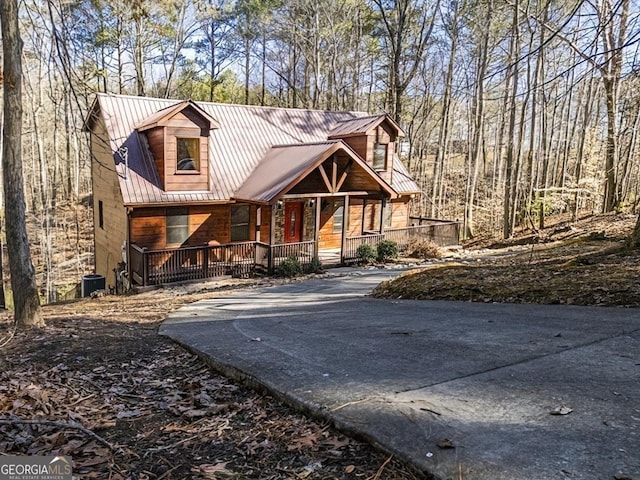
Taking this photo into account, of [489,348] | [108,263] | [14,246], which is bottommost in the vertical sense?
[108,263]

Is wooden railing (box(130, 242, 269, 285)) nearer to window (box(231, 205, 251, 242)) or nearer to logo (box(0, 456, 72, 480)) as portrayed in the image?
window (box(231, 205, 251, 242))

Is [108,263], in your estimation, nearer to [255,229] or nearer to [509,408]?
[255,229]

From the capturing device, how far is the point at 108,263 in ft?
63.6

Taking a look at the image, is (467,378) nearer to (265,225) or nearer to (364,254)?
(364,254)

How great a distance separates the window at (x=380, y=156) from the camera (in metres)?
21.5

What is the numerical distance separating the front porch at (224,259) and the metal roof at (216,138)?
191 centimetres

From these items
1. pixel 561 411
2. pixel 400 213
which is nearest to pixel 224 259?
pixel 400 213

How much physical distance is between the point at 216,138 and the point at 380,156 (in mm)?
7406

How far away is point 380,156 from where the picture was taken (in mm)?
21688

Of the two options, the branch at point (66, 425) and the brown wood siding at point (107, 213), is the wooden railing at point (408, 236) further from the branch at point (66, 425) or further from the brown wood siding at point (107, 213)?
the branch at point (66, 425)

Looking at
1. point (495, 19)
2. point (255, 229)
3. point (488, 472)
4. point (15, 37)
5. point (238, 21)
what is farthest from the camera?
point (238, 21)

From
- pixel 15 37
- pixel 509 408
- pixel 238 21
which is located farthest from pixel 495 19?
pixel 509 408

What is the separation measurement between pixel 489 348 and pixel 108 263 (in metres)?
18.0

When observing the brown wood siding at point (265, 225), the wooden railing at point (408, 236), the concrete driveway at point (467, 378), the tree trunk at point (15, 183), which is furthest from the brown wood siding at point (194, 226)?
the concrete driveway at point (467, 378)
